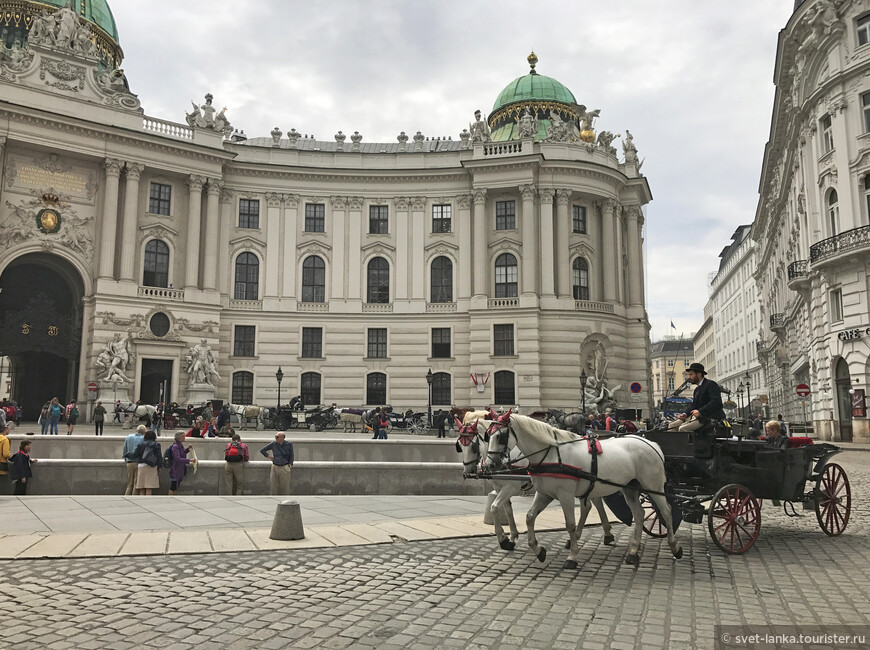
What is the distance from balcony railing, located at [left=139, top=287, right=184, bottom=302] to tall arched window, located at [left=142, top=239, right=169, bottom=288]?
120 centimetres

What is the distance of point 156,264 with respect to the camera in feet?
151

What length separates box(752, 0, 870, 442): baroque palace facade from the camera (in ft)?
105

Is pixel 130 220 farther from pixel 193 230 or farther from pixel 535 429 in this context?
pixel 535 429

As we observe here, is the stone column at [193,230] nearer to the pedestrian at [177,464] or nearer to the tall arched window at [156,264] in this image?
the tall arched window at [156,264]

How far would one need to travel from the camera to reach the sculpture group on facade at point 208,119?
4731cm

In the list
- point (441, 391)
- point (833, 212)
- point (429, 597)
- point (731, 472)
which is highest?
point (833, 212)

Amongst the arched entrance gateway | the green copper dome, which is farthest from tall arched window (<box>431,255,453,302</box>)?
the green copper dome

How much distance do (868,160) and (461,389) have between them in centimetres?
2734

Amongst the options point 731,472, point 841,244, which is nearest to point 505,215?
point 841,244

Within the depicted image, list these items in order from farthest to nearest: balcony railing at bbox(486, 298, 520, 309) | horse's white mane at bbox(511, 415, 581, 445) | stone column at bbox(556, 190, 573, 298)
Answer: stone column at bbox(556, 190, 573, 298) → balcony railing at bbox(486, 298, 520, 309) → horse's white mane at bbox(511, 415, 581, 445)

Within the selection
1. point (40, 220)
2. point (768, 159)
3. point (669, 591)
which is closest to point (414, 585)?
point (669, 591)

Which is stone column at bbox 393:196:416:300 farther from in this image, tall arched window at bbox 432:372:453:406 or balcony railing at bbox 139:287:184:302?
balcony railing at bbox 139:287:184:302

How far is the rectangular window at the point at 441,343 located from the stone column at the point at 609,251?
39.8 feet

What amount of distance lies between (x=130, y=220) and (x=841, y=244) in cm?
4109
